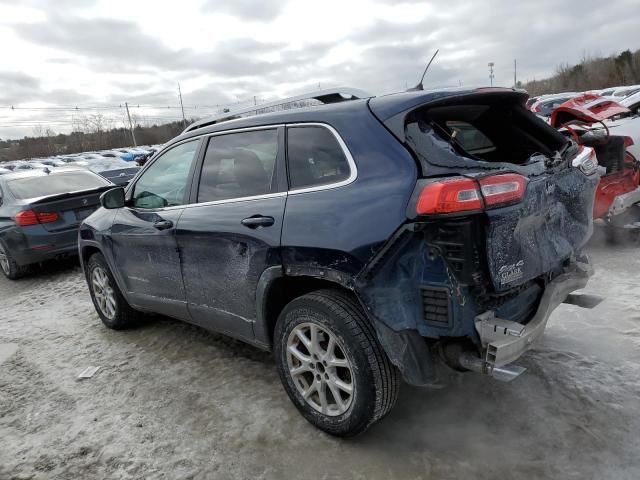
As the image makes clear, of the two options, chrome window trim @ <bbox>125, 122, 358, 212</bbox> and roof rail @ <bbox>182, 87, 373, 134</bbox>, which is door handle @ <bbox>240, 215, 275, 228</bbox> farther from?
roof rail @ <bbox>182, 87, 373, 134</bbox>

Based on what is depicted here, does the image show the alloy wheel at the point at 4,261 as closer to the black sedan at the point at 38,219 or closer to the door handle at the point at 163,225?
the black sedan at the point at 38,219

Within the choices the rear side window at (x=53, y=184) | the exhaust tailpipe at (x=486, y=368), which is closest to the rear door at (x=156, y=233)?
the exhaust tailpipe at (x=486, y=368)

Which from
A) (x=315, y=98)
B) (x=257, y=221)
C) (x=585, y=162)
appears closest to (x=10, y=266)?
(x=257, y=221)

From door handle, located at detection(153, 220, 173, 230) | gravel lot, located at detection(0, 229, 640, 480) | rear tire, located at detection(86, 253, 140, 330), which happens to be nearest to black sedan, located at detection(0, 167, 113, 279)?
rear tire, located at detection(86, 253, 140, 330)

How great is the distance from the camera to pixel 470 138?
2967mm

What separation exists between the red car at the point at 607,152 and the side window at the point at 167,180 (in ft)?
12.9

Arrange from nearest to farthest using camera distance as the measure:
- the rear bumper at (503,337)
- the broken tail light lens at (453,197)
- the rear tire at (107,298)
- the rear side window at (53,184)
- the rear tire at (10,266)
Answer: the broken tail light lens at (453,197), the rear bumper at (503,337), the rear tire at (107,298), the rear tire at (10,266), the rear side window at (53,184)

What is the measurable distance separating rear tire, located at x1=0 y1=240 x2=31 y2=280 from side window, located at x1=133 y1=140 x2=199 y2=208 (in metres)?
4.05

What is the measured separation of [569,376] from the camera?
3055 millimetres

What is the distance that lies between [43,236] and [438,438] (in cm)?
609

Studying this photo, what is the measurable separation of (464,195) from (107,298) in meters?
3.81

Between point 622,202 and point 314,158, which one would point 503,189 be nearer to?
point 314,158

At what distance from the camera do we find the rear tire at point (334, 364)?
2404mm

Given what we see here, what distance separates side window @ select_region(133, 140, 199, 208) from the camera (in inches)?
139
